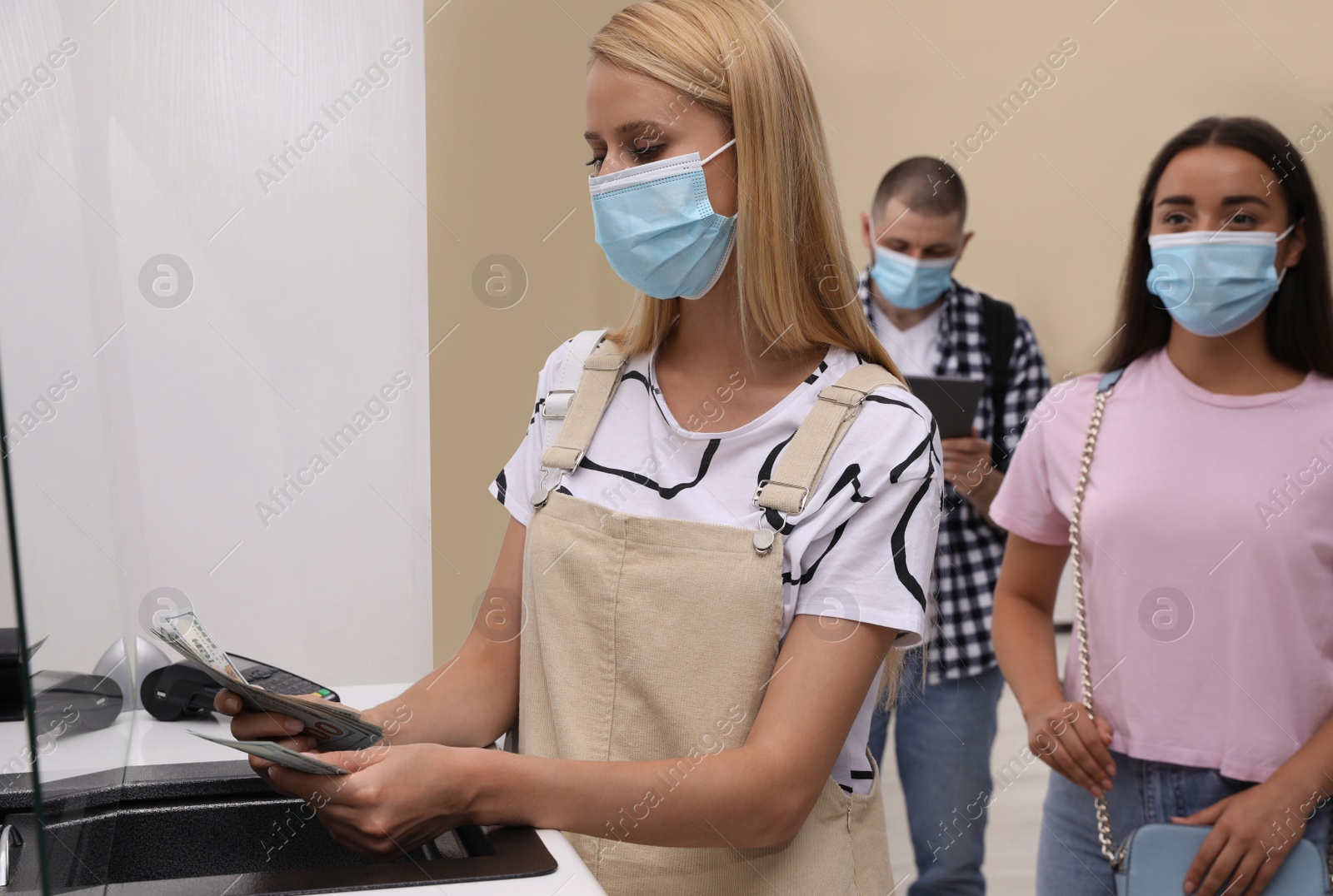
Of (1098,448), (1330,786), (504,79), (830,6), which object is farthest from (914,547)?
(830,6)

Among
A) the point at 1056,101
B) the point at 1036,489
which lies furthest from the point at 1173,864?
the point at 1056,101

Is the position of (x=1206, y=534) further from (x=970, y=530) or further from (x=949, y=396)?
(x=970, y=530)

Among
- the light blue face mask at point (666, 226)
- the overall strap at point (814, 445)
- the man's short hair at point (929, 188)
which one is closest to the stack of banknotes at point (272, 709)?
the overall strap at point (814, 445)

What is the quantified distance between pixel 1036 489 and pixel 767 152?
773 mm

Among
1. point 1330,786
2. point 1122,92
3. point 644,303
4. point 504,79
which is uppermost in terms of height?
point 1122,92

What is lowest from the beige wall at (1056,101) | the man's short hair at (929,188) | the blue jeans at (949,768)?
the blue jeans at (949,768)

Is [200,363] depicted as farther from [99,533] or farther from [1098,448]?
[1098,448]

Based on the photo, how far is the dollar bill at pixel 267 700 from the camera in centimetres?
83

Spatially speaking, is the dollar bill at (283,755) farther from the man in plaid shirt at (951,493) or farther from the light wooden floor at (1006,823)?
the light wooden floor at (1006,823)

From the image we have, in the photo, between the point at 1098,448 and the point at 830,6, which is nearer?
the point at 1098,448

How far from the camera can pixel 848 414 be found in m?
1.08

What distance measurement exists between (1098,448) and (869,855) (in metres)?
0.74

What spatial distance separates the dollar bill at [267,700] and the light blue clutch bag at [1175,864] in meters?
1.00

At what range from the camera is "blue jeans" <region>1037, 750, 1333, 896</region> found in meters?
1.44
